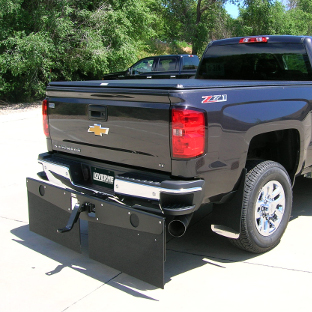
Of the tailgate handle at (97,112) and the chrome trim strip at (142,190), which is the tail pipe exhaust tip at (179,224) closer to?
the chrome trim strip at (142,190)

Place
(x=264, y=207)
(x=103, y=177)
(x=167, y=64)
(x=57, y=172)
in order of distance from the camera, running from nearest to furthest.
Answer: (x=103, y=177)
(x=264, y=207)
(x=57, y=172)
(x=167, y=64)

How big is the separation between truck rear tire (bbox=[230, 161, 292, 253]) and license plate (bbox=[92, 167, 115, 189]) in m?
1.19

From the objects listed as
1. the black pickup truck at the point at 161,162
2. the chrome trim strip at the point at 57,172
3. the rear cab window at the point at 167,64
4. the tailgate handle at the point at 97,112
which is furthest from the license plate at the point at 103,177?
the rear cab window at the point at 167,64

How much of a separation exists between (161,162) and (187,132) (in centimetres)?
33

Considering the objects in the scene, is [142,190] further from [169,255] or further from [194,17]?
[194,17]

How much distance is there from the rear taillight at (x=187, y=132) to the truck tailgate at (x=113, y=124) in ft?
0.24

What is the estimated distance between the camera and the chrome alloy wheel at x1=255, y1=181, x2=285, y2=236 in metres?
3.81

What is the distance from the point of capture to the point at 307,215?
4.96 m

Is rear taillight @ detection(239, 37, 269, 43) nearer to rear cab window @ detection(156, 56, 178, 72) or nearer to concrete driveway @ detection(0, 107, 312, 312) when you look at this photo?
concrete driveway @ detection(0, 107, 312, 312)

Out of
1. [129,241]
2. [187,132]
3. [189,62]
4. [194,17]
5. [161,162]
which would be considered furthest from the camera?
[194,17]

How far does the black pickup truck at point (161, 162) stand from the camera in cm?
Answer: 315

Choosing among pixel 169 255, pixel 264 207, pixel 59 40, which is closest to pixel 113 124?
pixel 169 255

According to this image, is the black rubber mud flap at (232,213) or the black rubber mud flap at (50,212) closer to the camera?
the black rubber mud flap at (232,213)

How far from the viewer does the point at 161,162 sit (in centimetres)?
323
